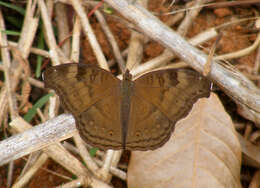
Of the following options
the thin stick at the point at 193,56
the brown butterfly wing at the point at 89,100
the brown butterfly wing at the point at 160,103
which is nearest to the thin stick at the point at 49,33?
the brown butterfly wing at the point at 89,100

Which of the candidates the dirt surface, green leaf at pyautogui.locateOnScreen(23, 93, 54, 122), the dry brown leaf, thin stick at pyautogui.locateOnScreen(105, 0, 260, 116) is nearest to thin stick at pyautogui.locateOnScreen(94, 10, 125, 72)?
the dirt surface

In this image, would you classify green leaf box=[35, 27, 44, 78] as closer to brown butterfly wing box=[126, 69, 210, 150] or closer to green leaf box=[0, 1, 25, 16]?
green leaf box=[0, 1, 25, 16]

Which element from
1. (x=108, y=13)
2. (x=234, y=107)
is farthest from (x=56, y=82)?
(x=234, y=107)

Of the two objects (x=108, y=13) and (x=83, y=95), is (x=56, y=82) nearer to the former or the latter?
(x=83, y=95)

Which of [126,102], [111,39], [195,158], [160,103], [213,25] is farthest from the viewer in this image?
[213,25]

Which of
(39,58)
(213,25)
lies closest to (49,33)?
(39,58)

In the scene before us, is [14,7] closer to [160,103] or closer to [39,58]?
[39,58]

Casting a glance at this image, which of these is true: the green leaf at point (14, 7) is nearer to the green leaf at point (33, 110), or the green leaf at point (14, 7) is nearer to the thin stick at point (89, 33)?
the thin stick at point (89, 33)

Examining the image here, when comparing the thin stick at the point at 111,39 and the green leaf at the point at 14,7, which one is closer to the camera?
the thin stick at the point at 111,39
